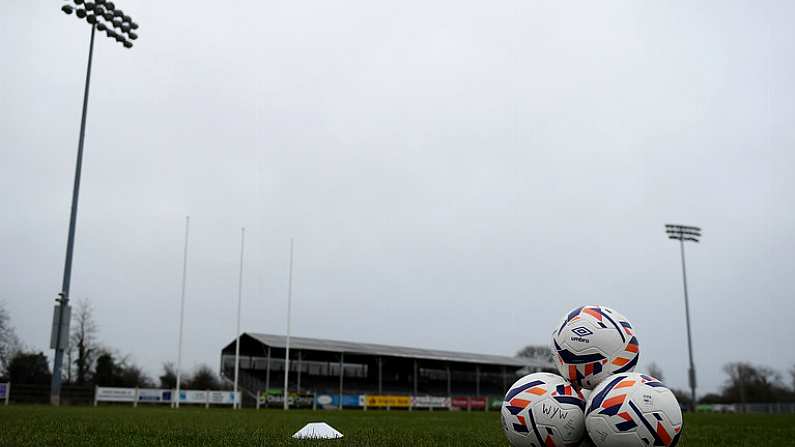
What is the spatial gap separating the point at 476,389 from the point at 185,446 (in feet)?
222

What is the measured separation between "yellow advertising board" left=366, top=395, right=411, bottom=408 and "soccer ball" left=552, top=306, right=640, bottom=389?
50.6 meters

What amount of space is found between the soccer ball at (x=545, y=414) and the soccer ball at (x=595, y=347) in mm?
208

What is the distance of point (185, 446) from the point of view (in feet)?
23.2

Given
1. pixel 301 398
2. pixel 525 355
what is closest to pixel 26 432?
pixel 301 398

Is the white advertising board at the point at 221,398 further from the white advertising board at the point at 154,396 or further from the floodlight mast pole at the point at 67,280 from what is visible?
the floodlight mast pole at the point at 67,280

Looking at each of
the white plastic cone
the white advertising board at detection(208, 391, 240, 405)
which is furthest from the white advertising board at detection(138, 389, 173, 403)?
the white plastic cone

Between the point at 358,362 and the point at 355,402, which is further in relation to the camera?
the point at 358,362

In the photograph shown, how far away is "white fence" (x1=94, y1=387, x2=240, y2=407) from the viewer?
134ft

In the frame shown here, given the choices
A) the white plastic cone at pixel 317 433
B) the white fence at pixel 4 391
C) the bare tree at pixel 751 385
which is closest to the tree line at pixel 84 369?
the white fence at pixel 4 391

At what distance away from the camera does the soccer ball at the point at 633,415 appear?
19.3ft

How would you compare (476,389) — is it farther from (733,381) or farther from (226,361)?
(733,381)

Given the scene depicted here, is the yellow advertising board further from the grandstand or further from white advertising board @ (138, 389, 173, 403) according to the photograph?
white advertising board @ (138, 389, 173, 403)

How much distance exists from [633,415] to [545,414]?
2.86ft

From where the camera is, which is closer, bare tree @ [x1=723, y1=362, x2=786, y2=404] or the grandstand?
the grandstand
